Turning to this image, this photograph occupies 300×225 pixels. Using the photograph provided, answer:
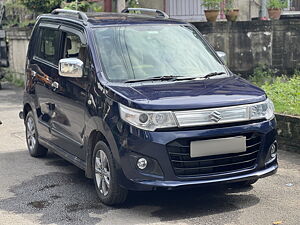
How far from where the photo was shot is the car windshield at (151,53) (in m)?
7.11

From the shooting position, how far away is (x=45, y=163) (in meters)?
9.06

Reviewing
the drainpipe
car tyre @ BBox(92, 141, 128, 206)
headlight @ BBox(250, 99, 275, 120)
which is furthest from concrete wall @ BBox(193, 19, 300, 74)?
car tyre @ BBox(92, 141, 128, 206)

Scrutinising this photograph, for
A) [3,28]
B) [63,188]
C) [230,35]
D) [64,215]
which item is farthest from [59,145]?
[3,28]

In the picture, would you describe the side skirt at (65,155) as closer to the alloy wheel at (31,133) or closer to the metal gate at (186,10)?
the alloy wheel at (31,133)

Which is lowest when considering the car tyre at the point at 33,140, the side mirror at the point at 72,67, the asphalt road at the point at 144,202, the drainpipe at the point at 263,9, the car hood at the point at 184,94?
the asphalt road at the point at 144,202

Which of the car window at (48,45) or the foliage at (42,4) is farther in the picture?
the foliage at (42,4)

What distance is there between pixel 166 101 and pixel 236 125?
0.72 metres

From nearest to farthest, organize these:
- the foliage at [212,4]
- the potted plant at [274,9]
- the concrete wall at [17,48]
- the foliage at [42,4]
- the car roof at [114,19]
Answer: the car roof at [114,19] < the foliage at [212,4] < the potted plant at [274,9] < the foliage at [42,4] < the concrete wall at [17,48]

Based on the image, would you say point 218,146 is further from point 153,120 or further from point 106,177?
point 106,177

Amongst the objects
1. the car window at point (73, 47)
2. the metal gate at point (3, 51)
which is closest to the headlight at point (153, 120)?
the car window at point (73, 47)

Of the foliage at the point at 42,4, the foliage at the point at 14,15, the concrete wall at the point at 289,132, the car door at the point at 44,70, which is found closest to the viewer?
the car door at the point at 44,70

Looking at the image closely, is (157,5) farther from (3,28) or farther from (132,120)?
(132,120)

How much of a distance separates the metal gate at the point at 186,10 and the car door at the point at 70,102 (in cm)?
1029

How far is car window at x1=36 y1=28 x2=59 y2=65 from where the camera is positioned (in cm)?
841
